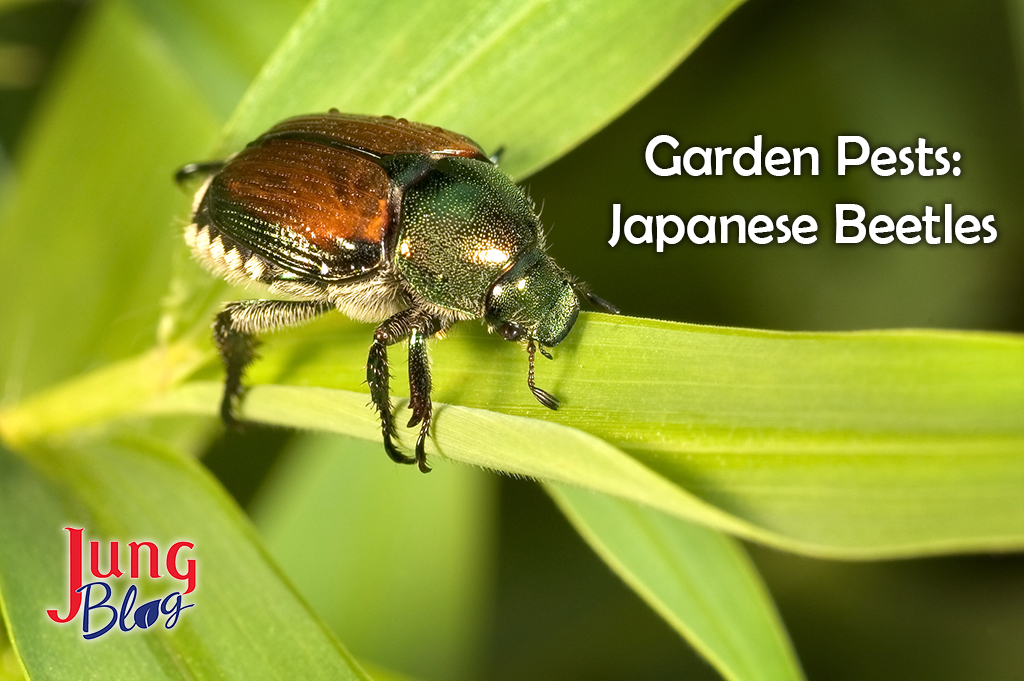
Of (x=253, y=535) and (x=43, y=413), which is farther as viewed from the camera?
(x=43, y=413)

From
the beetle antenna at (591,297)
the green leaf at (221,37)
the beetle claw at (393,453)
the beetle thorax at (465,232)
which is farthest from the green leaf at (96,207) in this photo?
the beetle antenna at (591,297)

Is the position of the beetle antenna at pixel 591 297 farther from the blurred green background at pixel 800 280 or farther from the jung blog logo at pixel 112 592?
the jung blog logo at pixel 112 592

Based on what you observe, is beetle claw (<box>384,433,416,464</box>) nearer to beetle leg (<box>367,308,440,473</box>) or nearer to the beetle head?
beetle leg (<box>367,308,440,473</box>)

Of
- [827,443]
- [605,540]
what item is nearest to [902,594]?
[605,540]

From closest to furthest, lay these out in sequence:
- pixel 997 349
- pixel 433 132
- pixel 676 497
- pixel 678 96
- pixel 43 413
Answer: pixel 676 497
pixel 997 349
pixel 433 132
pixel 43 413
pixel 678 96

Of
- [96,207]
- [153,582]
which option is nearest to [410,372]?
[153,582]

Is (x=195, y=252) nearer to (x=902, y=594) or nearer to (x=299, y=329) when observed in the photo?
(x=299, y=329)
